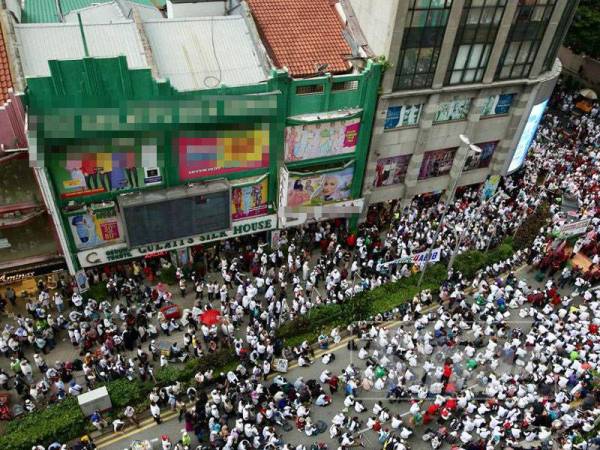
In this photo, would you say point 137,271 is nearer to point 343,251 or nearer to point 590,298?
point 343,251

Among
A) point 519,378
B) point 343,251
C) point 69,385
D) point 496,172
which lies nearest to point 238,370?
point 69,385

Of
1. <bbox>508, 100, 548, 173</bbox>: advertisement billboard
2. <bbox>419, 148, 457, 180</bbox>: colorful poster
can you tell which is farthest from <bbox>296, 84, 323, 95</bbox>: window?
<bbox>508, 100, 548, 173</bbox>: advertisement billboard

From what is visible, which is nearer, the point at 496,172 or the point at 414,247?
the point at 414,247

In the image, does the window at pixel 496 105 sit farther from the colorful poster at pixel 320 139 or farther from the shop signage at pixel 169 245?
the shop signage at pixel 169 245

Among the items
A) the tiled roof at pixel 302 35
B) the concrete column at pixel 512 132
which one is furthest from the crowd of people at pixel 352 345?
the tiled roof at pixel 302 35

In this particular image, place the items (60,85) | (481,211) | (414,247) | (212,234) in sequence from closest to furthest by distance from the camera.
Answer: (60,85) < (212,234) < (414,247) < (481,211)
